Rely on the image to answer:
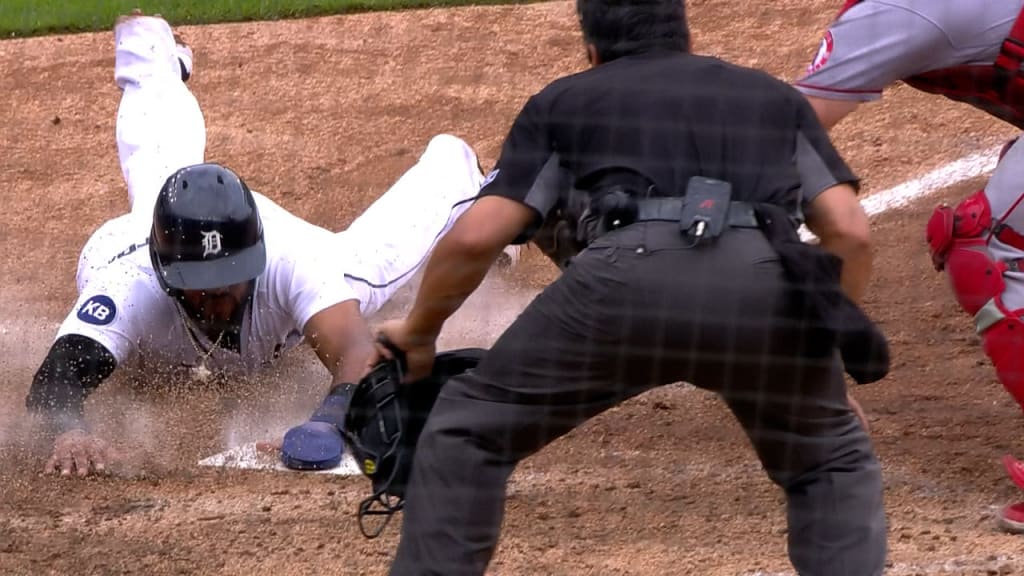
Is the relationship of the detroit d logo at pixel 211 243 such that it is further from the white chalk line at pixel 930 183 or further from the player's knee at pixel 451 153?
the white chalk line at pixel 930 183

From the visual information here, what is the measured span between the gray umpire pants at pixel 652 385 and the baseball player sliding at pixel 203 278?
143 cm

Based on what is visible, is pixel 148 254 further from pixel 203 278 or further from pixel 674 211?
pixel 674 211

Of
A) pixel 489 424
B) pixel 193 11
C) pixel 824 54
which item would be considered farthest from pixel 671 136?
pixel 193 11

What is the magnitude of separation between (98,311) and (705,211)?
2.15 metres

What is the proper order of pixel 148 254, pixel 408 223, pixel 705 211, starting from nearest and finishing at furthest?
pixel 705 211 → pixel 148 254 → pixel 408 223

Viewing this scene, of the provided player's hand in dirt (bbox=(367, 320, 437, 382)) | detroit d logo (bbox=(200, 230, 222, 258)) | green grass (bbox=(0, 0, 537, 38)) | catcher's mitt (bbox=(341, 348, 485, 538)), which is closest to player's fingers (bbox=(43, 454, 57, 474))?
detroit d logo (bbox=(200, 230, 222, 258))

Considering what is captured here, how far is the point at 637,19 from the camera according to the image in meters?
2.63

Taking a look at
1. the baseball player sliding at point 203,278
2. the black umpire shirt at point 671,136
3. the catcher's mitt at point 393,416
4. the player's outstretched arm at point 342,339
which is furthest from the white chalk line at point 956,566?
the baseball player sliding at point 203,278

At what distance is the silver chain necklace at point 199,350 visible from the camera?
166 inches

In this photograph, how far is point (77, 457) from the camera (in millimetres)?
3859

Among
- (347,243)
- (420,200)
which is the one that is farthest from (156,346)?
(420,200)

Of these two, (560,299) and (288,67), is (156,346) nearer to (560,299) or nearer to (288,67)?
(560,299)

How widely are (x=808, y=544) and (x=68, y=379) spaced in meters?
2.14

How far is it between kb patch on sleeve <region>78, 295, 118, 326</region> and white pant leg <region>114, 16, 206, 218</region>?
554 millimetres
